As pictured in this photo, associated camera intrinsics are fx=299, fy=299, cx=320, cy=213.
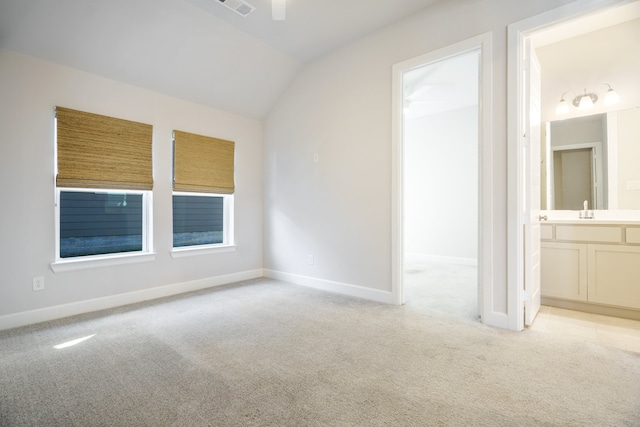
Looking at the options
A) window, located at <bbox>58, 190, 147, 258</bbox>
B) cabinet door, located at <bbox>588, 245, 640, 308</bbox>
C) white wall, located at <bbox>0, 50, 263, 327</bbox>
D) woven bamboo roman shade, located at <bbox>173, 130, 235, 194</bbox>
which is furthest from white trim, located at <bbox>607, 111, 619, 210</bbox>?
window, located at <bbox>58, 190, 147, 258</bbox>

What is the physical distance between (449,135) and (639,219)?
134 inches

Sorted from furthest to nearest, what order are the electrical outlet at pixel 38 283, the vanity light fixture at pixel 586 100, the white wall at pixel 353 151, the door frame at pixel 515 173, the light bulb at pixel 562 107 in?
the light bulb at pixel 562 107
the vanity light fixture at pixel 586 100
the electrical outlet at pixel 38 283
the white wall at pixel 353 151
the door frame at pixel 515 173

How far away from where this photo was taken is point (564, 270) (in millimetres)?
3145

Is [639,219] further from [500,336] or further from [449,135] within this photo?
[449,135]

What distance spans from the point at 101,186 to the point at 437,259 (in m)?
5.64

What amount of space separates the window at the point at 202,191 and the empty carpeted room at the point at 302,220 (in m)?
0.03

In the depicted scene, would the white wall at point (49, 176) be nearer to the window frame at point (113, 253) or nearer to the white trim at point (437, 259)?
the window frame at point (113, 253)

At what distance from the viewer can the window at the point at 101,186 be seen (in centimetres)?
295

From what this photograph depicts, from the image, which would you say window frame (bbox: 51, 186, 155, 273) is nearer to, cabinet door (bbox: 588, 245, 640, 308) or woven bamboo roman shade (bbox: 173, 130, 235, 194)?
woven bamboo roman shade (bbox: 173, 130, 235, 194)

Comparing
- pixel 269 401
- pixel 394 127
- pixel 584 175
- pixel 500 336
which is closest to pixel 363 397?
pixel 269 401

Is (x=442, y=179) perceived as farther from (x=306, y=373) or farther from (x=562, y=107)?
(x=306, y=373)

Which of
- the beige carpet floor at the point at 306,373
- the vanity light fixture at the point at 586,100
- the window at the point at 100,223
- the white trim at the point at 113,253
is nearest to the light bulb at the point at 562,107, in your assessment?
the vanity light fixture at the point at 586,100

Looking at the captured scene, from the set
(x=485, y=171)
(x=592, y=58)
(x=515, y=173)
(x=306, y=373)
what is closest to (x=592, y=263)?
(x=515, y=173)

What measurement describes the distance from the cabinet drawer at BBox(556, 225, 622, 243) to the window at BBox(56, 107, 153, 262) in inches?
Answer: 181
